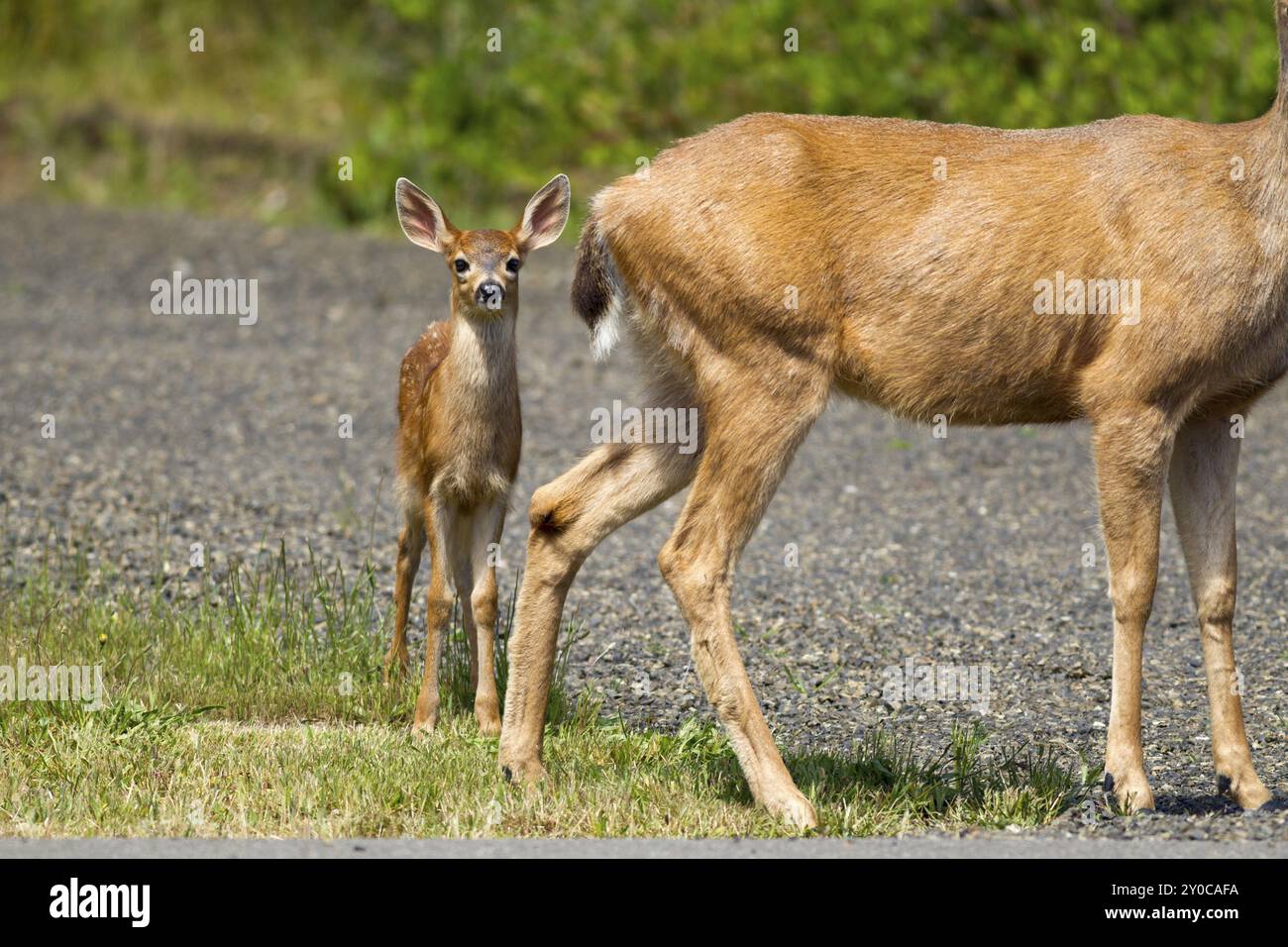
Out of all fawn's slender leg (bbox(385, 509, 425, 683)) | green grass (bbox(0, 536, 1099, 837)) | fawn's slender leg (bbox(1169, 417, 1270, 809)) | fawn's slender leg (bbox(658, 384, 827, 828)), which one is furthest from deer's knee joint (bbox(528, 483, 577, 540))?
fawn's slender leg (bbox(1169, 417, 1270, 809))

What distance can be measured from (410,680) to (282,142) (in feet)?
46.0

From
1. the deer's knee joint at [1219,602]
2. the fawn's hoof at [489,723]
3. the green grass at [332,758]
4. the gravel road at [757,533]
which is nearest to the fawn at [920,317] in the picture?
the deer's knee joint at [1219,602]

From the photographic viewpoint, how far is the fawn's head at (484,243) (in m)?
6.53

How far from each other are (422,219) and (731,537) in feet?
6.19

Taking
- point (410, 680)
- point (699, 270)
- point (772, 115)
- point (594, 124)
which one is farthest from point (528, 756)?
point (594, 124)

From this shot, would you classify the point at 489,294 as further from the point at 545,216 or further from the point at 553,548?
the point at 553,548

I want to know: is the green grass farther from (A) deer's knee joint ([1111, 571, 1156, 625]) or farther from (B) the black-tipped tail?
(B) the black-tipped tail

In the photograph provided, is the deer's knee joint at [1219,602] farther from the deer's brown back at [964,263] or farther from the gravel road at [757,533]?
the deer's brown back at [964,263]

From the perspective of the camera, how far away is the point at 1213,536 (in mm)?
6051

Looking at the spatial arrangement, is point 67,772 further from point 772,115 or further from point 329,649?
point 772,115

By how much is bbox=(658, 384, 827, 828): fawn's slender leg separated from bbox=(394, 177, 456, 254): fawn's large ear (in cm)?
151

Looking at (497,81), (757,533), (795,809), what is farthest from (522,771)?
(497,81)

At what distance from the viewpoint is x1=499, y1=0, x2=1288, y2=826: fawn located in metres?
5.66

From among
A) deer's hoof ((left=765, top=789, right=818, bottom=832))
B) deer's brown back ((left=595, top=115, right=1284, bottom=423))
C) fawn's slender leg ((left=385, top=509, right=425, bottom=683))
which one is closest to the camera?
deer's hoof ((left=765, top=789, right=818, bottom=832))
